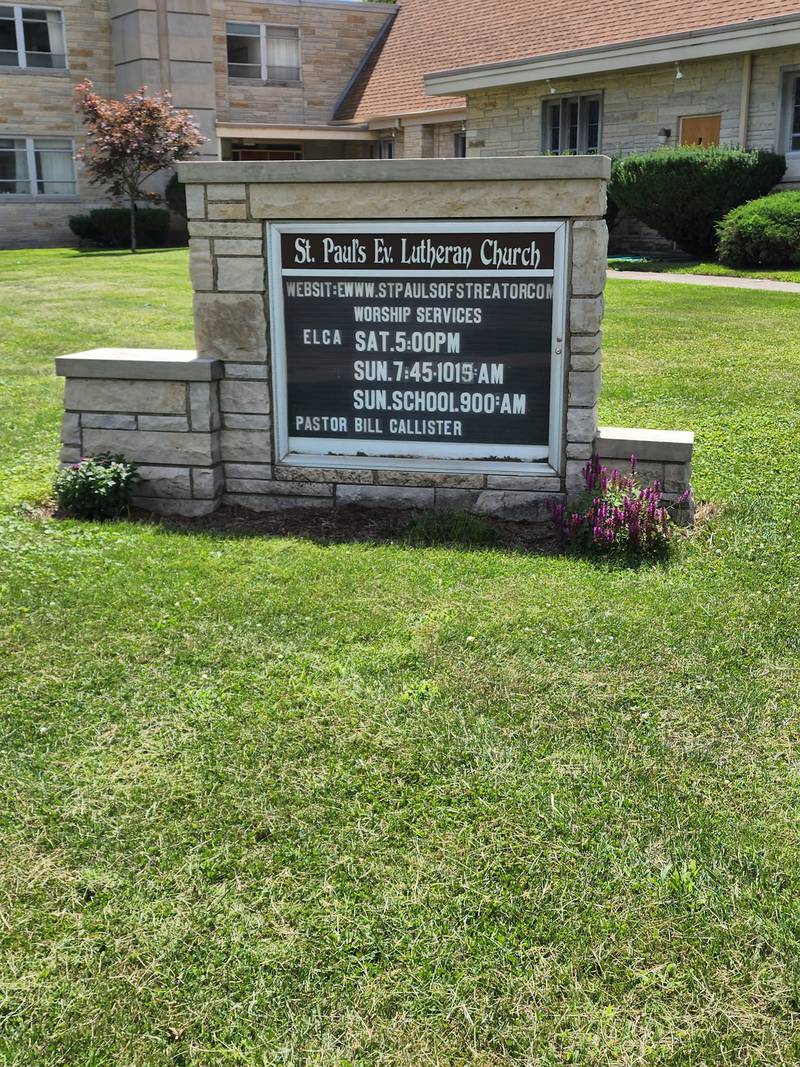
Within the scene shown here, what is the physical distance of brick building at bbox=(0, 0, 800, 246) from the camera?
64.3ft

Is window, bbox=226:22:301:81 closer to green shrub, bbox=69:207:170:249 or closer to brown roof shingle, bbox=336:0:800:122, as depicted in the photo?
brown roof shingle, bbox=336:0:800:122

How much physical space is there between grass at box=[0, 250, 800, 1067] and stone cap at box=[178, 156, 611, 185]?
181 cm

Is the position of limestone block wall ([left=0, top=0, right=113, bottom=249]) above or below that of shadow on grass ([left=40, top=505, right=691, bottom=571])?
above

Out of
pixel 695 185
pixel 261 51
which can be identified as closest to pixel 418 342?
pixel 695 185

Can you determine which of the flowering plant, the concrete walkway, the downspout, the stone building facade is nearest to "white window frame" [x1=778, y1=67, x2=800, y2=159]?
the downspout

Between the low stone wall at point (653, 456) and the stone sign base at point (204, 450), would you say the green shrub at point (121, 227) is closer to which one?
the stone sign base at point (204, 450)

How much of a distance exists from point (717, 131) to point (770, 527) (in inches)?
668

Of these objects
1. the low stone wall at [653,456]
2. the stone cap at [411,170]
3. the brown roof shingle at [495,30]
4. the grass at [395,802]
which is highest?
the brown roof shingle at [495,30]

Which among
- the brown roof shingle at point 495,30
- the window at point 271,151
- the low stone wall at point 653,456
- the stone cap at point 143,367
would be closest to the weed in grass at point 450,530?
the low stone wall at point 653,456

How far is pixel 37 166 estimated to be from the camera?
96.6 feet

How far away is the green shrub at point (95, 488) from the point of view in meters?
5.94

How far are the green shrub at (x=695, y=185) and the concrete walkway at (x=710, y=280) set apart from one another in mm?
1765

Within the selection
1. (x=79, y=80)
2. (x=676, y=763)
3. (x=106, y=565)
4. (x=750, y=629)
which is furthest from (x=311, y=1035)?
(x=79, y=80)

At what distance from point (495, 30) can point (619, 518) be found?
23793 mm
